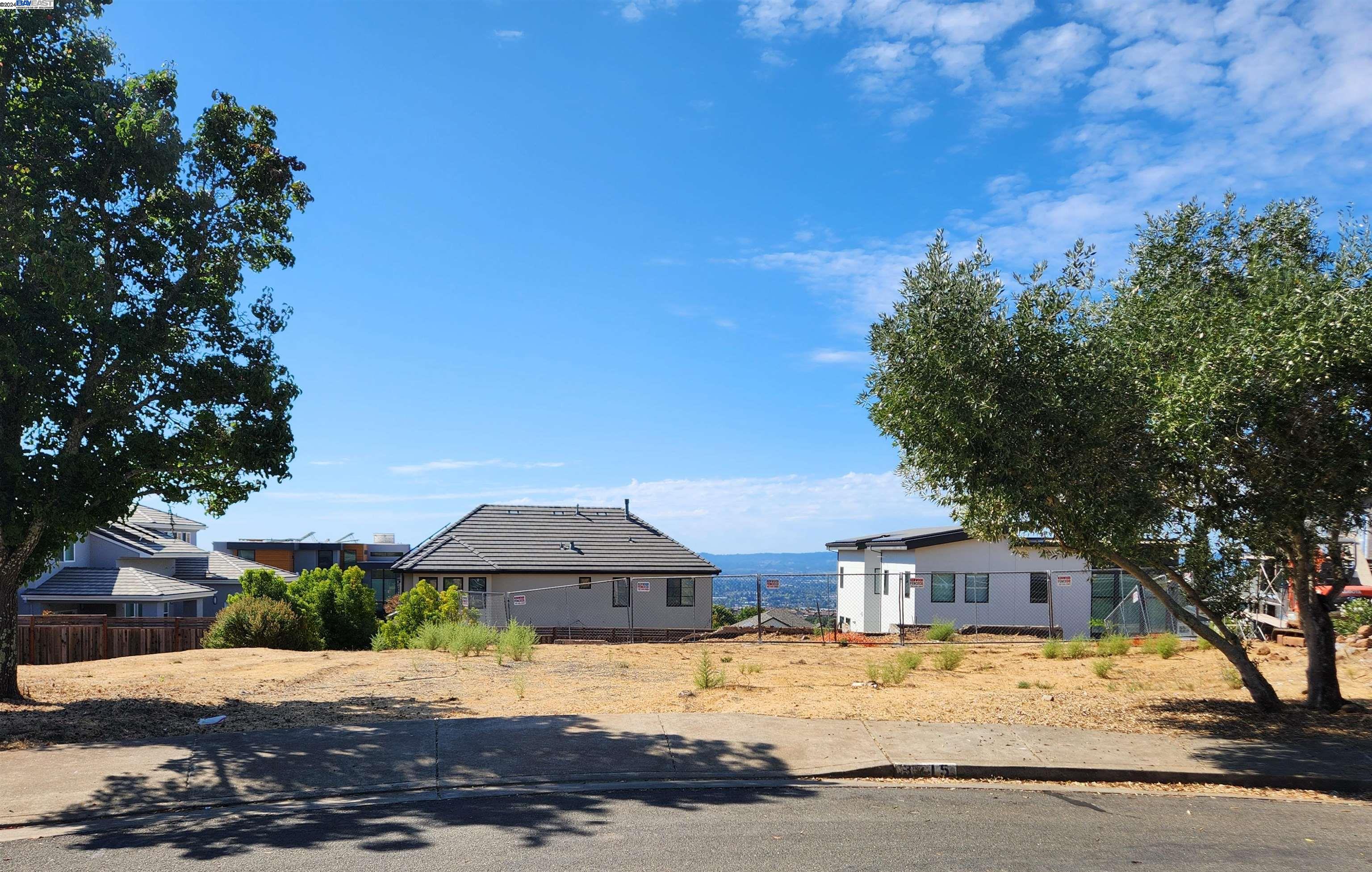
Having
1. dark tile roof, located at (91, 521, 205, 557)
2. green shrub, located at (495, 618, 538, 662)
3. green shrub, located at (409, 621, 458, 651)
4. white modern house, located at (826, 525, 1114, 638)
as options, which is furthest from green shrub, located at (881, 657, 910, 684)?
dark tile roof, located at (91, 521, 205, 557)

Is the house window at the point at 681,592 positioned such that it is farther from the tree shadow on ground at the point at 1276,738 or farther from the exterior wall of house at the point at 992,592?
the tree shadow on ground at the point at 1276,738

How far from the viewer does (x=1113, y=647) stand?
719 inches

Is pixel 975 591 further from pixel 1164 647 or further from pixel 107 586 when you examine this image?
pixel 107 586

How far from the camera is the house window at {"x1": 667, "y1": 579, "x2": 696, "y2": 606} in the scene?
3731cm

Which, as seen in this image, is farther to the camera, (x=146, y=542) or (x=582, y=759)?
(x=146, y=542)

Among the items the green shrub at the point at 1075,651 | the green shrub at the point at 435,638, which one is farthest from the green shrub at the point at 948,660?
the green shrub at the point at 435,638

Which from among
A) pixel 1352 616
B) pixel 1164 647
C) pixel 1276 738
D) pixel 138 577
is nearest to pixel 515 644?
pixel 1164 647

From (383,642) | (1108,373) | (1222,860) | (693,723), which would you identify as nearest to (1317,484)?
(1108,373)

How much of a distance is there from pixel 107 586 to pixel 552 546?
16.6 meters

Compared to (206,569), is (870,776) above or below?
below

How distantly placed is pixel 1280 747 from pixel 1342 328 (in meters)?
4.39

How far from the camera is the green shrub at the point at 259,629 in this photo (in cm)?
2202

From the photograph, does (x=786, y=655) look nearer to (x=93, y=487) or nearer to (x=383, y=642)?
(x=383, y=642)

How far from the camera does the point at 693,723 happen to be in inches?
426
